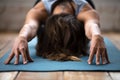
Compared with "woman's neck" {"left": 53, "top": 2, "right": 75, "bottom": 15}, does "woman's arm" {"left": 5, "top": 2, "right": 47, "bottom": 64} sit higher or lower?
lower

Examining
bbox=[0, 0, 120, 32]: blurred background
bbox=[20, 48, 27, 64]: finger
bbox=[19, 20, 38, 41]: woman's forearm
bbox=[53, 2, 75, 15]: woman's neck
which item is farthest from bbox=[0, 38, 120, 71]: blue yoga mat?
bbox=[0, 0, 120, 32]: blurred background

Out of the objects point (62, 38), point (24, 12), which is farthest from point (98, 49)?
point (24, 12)

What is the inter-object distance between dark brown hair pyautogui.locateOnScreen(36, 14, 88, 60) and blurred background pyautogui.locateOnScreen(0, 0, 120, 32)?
1.80 m

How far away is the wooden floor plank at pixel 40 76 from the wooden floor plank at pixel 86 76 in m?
0.04

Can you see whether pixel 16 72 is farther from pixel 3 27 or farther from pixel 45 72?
pixel 3 27

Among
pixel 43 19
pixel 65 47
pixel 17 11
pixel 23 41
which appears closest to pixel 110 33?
pixel 17 11

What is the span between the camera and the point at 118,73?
4.58ft

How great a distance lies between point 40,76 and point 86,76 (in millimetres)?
216

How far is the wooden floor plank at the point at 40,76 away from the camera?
130cm

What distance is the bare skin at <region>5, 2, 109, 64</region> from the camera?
152 cm

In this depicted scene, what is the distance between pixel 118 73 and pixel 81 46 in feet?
1.46

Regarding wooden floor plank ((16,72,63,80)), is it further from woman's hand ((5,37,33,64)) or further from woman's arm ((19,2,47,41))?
woman's arm ((19,2,47,41))

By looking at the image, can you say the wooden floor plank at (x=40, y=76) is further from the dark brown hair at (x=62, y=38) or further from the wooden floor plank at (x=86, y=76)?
the dark brown hair at (x=62, y=38)

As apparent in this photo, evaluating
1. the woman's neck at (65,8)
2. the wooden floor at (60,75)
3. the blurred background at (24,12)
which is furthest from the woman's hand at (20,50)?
the blurred background at (24,12)
